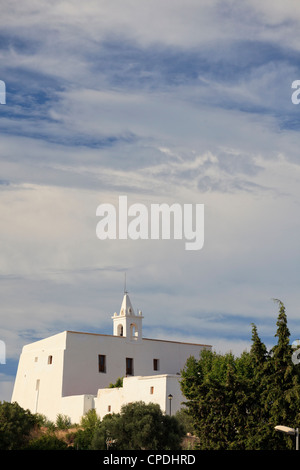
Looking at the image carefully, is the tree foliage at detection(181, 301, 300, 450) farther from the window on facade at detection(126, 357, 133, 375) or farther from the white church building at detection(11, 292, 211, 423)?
the window on facade at detection(126, 357, 133, 375)

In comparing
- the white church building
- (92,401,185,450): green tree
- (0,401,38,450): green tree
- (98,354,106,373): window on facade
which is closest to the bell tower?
the white church building

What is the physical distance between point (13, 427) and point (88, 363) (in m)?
15.3

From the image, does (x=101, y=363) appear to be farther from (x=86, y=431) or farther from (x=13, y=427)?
(x=13, y=427)

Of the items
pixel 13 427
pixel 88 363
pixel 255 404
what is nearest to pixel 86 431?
pixel 13 427

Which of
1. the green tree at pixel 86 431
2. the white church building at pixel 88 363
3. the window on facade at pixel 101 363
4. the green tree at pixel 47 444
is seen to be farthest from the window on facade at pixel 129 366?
the green tree at pixel 47 444

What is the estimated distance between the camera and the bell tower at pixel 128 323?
255 feet

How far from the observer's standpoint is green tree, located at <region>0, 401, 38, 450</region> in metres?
58.6

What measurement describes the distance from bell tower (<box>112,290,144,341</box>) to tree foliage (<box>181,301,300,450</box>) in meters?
27.4

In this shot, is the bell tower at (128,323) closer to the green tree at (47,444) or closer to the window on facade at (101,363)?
the window on facade at (101,363)
